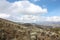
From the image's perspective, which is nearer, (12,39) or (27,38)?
(12,39)

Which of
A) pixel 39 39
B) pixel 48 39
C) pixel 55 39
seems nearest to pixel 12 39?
pixel 39 39

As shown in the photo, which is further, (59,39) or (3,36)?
(59,39)

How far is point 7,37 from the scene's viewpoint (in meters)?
24.4

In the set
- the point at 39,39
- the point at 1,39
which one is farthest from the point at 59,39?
the point at 1,39

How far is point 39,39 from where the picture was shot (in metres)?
26.5

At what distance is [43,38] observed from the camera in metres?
27.6

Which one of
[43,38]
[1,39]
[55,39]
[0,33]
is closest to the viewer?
[1,39]

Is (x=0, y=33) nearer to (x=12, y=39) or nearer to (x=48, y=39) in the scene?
(x=12, y=39)

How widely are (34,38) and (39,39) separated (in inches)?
50.0

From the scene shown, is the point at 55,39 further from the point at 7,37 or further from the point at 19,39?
the point at 7,37

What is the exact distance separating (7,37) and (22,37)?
3347 mm

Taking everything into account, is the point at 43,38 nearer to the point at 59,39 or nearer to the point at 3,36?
the point at 59,39

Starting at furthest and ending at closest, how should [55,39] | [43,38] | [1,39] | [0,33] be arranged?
[55,39], [43,38], [0,33], [1,39]

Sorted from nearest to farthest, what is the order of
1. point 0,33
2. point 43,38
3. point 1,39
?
point 1,39 → point 0,33 → point 43,38
